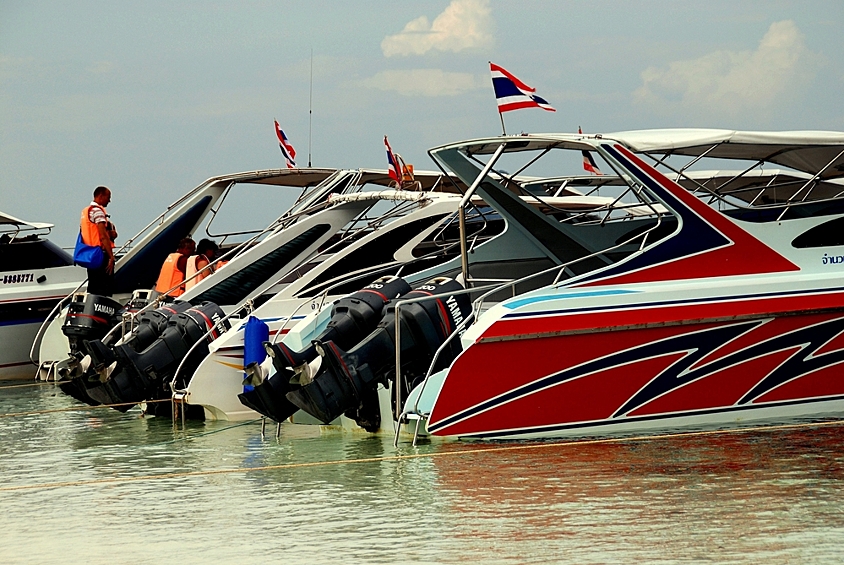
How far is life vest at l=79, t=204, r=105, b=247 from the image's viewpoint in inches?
492

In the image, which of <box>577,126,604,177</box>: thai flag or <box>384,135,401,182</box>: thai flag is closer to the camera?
<box>384,135,401,182</box>: thai flag

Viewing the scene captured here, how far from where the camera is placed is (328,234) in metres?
12.6

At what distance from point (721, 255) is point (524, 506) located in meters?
2.91

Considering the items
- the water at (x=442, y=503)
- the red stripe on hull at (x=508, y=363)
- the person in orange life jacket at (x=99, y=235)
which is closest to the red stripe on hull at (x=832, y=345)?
the water at (x=442, y=503)

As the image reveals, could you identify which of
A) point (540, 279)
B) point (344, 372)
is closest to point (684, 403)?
point (344, 372)

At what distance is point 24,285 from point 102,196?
9.39 feet

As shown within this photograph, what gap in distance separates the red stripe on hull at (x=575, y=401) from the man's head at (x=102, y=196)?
6.51m

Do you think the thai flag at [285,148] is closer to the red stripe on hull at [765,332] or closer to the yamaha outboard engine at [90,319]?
the yamaha outboard engine at [90,319]

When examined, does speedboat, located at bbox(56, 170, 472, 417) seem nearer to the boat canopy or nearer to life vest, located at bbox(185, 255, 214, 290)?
life vest, located at bbox(185, 255, 214, 290)

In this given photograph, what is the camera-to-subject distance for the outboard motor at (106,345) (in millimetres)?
Result: 10195

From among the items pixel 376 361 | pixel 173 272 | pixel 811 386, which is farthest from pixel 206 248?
pixel 811 386

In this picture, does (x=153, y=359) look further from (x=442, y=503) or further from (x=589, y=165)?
(x=589, y=165)

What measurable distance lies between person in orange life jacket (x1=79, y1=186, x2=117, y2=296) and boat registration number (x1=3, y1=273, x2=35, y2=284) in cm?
261

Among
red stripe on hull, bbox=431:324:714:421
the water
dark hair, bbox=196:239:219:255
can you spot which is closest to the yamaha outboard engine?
dark hair, bbox=196:239:219:255
